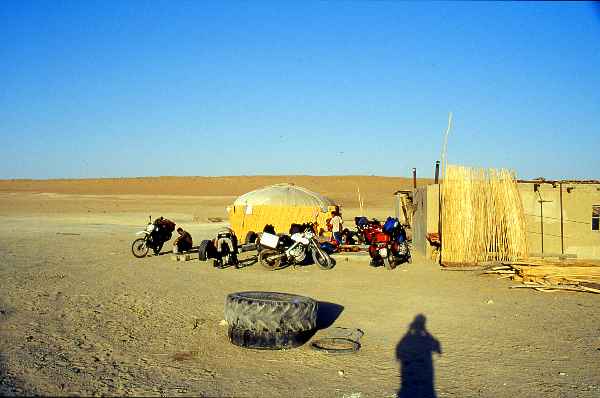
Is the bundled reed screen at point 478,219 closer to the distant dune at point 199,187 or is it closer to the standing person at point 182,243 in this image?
the standing person at point 182,243

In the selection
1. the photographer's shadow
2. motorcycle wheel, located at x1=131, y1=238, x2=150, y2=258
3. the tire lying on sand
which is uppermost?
motorcycle wheel, located at x1=131, y1=238, x2=150, y2=258

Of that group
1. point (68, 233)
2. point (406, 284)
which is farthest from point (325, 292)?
point (68, 233)

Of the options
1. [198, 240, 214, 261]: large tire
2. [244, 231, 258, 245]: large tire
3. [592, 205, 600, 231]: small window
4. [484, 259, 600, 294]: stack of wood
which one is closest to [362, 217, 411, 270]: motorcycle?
[484, 259, 600, 294]: stack of wood

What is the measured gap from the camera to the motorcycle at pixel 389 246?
14844 millimetres

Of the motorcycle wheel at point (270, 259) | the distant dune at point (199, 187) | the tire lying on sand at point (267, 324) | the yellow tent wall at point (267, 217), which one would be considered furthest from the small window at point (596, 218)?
the distant dune at point (199, 187)

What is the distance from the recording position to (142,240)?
1633cm

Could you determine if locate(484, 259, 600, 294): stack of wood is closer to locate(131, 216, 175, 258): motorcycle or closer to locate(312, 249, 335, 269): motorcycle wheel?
locate(312, 249, 335, 269): motorcycle wheel

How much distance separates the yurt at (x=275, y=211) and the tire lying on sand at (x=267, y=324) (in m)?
14.2

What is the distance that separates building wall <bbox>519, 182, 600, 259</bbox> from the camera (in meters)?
15.7

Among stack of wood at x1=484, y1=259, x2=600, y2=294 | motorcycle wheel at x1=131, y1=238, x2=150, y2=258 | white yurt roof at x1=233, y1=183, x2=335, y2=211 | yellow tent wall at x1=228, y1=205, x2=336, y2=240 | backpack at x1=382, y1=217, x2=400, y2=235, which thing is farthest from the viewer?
white yurt roof at x1=233, y1=183, x2=335, y2=211

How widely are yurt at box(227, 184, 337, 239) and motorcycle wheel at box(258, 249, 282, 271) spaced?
6.69m

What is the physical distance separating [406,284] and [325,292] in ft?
7.36

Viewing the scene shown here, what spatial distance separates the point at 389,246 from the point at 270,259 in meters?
3.23

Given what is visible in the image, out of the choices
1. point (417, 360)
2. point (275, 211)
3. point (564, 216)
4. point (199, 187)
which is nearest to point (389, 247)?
point (564, 216)
